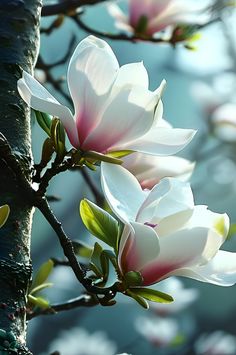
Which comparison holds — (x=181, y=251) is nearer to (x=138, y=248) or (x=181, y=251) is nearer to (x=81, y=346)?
(x=138, y=248)

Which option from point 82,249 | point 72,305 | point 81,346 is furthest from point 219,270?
point 81,346

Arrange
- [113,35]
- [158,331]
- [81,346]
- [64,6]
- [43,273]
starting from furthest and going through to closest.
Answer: [81,346] → [158,331] → [113,35] → [64,6] → [43,273]

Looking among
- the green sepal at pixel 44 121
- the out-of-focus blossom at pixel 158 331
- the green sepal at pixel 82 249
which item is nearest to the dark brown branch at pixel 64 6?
the green sepal at pixel 82 249

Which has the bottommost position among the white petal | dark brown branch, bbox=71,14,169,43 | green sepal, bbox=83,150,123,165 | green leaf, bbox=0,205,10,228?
dark brown branch, bbox=71,14,169,43

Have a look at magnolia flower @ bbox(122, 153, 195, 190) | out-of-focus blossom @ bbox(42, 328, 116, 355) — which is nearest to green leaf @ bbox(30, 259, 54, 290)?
magnolia flower @ bbox(122, 153, 195, 190)

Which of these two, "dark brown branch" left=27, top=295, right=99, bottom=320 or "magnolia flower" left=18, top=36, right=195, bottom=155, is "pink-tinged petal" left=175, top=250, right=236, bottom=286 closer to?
"magnolia flower" left=18, top=36, right=195, bottom=155
